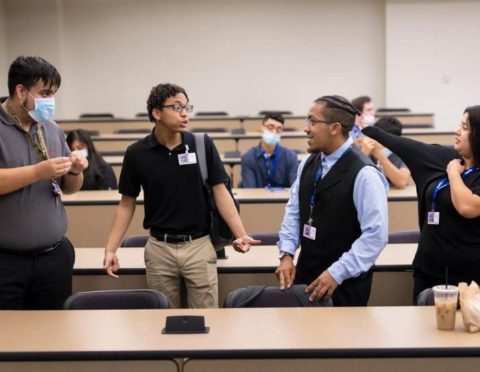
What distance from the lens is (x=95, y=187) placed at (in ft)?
19.0

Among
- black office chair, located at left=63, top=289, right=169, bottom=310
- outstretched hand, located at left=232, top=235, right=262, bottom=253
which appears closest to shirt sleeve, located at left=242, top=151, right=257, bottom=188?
outstretched hand, located at left=232, top=235, right=262, bottom=253

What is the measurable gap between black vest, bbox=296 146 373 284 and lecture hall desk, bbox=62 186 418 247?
83.3 inches

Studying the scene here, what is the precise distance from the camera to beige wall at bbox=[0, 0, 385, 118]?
12.4 meters

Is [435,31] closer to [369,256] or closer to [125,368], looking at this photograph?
[369,256]

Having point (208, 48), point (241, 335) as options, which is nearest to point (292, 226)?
point (241, 335)

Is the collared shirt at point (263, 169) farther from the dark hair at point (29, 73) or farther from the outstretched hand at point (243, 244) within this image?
the dark hair at point (29, 73)

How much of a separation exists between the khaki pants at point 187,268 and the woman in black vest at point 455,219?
0.94 metres

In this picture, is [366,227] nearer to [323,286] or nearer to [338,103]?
[323,286]

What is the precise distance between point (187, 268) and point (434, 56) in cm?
978

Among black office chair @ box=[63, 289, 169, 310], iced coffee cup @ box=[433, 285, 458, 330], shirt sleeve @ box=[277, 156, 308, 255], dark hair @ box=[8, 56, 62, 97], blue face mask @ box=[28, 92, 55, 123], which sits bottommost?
black office chair @ box=[63, 289, 169, 310]

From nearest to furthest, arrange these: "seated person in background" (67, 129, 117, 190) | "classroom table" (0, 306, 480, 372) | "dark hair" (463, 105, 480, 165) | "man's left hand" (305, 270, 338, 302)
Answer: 1. "classroom table" (0, 306, 480, 372)
2. "man's left hand" (305, 270, 338, 302)
3. "dark hair" (463, 105, 480, 165)
4. "seated person in background" (67, 129, 117, 190)

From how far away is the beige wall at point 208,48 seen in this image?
12414 mm

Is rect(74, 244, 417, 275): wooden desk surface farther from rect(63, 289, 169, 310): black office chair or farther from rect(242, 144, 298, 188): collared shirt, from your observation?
rect(242, 144, 298, 188): collared shirt

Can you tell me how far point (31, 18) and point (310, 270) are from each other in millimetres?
10691
